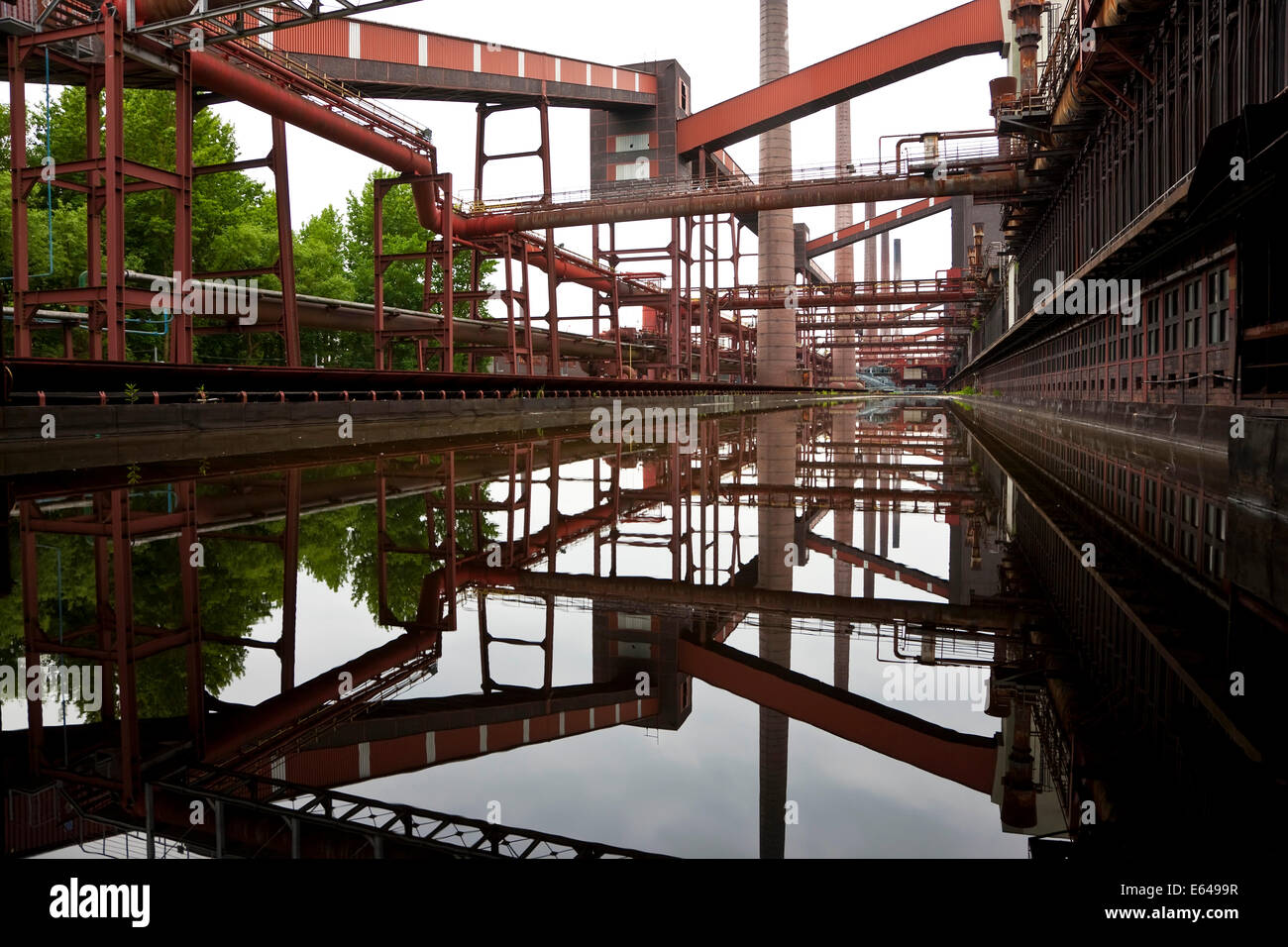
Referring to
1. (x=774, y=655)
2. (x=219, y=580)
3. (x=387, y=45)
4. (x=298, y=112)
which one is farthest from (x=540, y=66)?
(x=774, y=655)

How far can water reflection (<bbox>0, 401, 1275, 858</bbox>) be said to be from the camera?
167 cm

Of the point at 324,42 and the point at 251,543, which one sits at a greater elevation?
the point at 324,42

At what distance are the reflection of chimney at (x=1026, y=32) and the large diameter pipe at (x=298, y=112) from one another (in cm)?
1917

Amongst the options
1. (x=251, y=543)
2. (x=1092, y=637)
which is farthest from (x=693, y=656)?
(x=251, y=543)

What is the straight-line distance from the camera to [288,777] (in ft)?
6.12

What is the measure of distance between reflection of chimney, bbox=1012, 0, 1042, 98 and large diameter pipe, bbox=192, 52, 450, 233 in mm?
19167

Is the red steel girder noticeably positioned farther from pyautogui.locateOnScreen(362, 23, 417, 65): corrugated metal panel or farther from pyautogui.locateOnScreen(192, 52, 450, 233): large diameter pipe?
pyautogui.locateOnScreen(192, 52, 450, 233): large diameter pipe

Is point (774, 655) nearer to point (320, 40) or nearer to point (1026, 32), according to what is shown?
point (320, 40)

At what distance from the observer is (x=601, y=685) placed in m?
→ 2.53

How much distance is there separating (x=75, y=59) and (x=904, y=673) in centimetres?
1779

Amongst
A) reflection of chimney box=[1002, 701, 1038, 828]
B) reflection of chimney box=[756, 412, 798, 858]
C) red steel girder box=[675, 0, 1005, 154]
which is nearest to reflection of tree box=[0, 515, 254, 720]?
reflection of chimney box=[756, 412, 798, 858]

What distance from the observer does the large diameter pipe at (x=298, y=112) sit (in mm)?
16906

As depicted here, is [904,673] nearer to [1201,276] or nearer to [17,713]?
[17,713]

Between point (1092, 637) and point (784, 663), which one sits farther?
point (1092, 637)
